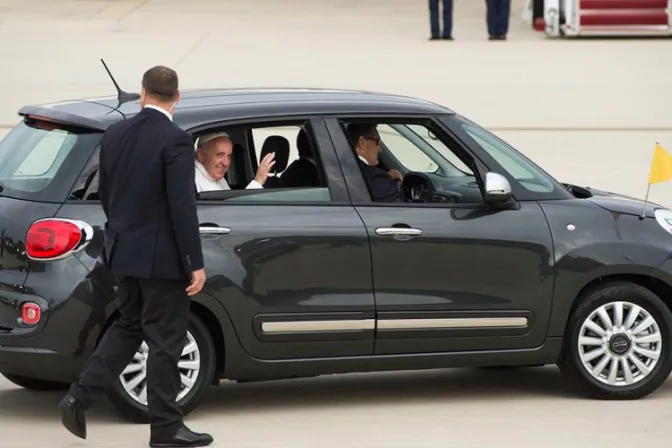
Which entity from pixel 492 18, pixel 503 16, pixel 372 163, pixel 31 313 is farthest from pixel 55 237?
A: pixel 503 16

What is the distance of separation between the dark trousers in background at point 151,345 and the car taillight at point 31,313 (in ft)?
1.35

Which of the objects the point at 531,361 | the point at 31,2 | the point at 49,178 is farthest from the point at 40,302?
the point at 31,2

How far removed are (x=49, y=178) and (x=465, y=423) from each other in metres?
2.20

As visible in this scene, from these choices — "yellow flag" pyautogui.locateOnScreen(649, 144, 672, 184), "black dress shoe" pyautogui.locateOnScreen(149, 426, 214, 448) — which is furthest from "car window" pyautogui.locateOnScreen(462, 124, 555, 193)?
"black dress shoe" pyautogui.locateOnScreen(149, 426, 214, 448)

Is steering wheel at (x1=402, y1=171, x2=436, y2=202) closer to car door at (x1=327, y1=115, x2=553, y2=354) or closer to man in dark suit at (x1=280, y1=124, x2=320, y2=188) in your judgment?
car door at (x1=327, y1=115, x2=553, y2=354)

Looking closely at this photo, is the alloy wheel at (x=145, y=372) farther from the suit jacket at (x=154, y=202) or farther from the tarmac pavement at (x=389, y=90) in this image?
the suit jacket at (x=154, y=202)

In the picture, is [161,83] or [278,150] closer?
[161,83]

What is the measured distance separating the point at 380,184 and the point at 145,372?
Result: 147 centimetres

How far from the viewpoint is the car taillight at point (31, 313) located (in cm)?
723

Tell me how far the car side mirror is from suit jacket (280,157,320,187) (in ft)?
2.61

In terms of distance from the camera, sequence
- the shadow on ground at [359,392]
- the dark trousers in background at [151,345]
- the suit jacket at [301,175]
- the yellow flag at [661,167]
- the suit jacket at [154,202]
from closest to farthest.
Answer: the suit jacket at [154,202], the dark trousers in background at [151,345], the suit jacket at [301,175], the shadow on ground at [359,392], the yellow flag at [661,167]

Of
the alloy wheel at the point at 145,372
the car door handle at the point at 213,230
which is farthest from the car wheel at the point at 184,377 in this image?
the car door handle at the point at 213,230

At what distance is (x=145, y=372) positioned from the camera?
7285 millimetres

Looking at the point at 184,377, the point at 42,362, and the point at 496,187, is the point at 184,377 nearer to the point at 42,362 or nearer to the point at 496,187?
the point at 42,362
